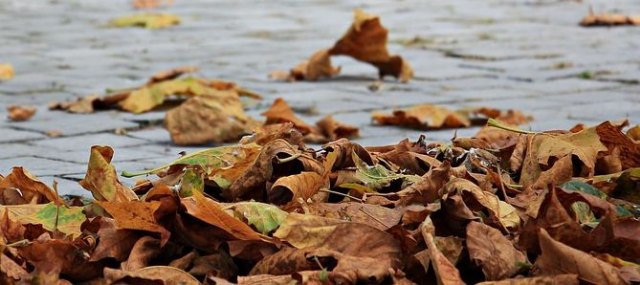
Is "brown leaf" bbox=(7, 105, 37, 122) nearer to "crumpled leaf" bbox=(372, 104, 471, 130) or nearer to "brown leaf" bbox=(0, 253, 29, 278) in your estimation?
"crumpled leaf" bbox=(372, 104, 471, 130)

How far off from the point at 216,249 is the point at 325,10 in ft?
24.6

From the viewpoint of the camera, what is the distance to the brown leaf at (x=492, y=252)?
2143 millimetres

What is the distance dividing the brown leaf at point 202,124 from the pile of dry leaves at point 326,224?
56.0 inches

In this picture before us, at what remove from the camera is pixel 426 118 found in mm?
4578

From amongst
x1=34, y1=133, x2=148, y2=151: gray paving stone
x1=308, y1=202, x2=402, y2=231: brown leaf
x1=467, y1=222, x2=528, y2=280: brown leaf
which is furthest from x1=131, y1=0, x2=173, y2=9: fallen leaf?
x1=467, y1=222, x2=528, y2=280: brown leaf

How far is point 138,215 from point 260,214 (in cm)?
21

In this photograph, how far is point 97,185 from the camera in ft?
8.39

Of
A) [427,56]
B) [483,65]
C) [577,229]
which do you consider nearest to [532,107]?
[483,65]

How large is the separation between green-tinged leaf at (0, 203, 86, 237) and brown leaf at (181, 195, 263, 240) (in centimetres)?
30

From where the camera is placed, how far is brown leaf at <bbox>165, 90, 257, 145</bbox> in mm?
4203

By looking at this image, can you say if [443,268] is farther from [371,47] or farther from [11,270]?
[371,47]

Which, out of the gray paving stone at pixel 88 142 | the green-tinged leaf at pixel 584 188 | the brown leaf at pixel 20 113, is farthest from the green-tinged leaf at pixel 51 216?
the brown leaf at pixel 20 113

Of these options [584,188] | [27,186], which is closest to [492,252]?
[584,188]

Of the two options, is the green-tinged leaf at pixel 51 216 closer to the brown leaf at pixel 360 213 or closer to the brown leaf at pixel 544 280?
the brown leaf at pixel 360 213
